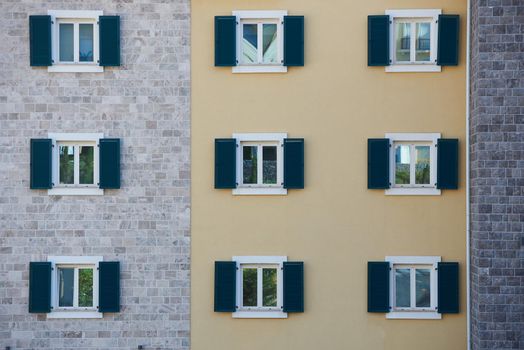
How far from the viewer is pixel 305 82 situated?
1204 cm

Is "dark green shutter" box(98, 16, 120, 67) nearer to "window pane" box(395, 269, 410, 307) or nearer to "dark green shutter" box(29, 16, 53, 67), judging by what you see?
"dark green shutter" box(29, 16, 53, 67)

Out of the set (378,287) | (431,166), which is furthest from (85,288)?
(431,166)

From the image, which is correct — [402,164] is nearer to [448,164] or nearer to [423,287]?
[448,164]

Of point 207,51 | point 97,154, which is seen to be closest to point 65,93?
point 97,154

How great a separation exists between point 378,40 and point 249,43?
2717 mm

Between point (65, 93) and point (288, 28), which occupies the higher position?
point (288, 28)

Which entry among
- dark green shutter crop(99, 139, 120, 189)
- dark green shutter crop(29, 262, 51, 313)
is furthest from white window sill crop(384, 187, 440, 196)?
dark green shutter crop(29, 262, 51, 313)

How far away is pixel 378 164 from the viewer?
11.8 metres

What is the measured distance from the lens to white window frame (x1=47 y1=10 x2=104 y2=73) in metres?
12.0

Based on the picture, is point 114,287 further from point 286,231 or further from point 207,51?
point 207,51

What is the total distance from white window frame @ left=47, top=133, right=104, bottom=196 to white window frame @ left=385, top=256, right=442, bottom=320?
6364mm

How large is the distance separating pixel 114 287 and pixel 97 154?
2821 mm

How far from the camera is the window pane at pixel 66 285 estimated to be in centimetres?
1212

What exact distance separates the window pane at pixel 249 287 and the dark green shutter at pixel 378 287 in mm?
2415
